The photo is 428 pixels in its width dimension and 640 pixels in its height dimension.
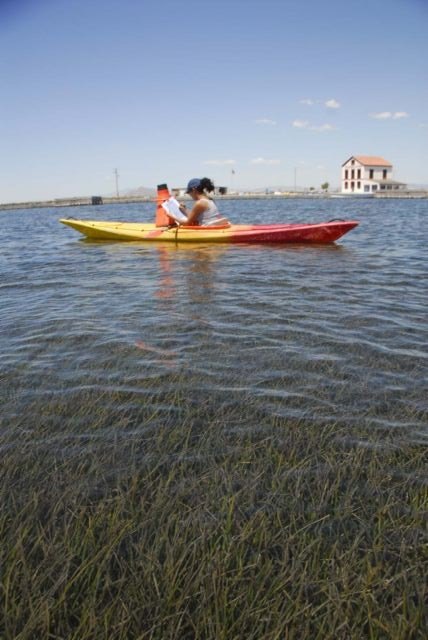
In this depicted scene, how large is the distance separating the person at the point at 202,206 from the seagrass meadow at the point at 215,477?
22.9 feet

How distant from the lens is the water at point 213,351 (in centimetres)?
367

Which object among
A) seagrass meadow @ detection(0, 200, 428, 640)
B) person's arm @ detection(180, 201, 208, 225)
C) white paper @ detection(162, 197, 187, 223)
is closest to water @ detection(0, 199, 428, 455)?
seagrass meadow @ detection(0, 200, 428, 640)

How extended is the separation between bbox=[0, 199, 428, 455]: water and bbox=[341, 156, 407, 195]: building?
98015 millimetres

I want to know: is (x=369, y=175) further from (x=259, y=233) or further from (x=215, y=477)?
(x=215, y=477)

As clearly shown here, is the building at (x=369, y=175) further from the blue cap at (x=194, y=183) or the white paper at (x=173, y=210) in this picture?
the blue cap at (x=194, y=183)

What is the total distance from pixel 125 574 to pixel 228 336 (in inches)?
146

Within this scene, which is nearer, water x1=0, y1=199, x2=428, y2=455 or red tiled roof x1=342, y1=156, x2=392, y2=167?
water x1=0, y1=199, x2=428, y2=455

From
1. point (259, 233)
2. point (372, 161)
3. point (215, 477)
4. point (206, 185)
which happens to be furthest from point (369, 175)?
point (215, 477)

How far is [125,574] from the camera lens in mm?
2172

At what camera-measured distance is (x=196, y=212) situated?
13688 millimetres

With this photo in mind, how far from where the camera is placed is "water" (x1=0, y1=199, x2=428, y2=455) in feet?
12.0

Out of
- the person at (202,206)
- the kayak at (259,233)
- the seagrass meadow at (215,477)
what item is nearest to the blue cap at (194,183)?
the person at (202,206)

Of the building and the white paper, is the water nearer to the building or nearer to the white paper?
the white paper

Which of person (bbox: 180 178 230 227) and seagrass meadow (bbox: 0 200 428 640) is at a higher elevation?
person (bbox: 180 178 230 227)
